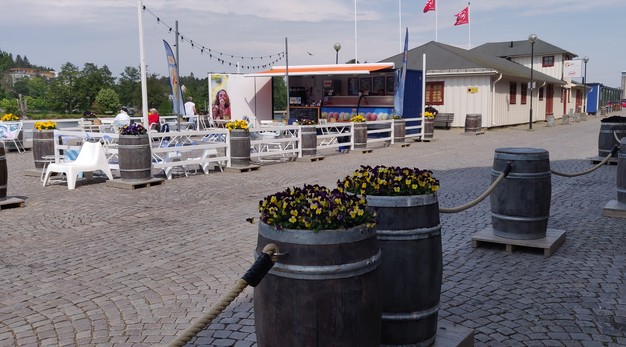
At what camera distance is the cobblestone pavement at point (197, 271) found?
4.36 meters

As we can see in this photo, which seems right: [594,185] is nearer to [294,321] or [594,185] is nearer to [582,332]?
[582,332]

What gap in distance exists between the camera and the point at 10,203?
9312mm

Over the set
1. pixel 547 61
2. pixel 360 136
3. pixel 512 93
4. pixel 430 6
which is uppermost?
pixel 430 6

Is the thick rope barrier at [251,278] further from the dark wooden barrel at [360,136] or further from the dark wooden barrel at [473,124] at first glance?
the dark wooden barrel at [473,124]

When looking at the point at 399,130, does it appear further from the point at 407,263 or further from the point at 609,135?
the point at 407,263

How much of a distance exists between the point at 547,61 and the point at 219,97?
118ft

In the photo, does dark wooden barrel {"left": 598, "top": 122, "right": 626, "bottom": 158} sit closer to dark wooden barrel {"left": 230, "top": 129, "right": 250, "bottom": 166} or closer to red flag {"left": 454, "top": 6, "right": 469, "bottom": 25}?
dark wooden barrel {"left": 230, "top": 129, "right": 250, "bottom": 166}

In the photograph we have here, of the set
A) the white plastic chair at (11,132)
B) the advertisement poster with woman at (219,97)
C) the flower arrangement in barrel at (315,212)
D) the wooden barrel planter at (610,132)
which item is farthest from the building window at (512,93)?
the flower arrangement in barrel at (315,212)

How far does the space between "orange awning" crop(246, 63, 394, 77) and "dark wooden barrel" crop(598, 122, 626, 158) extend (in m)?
11.1

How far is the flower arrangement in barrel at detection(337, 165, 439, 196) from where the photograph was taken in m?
3.47

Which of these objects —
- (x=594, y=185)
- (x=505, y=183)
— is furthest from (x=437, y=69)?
(x=505, y=183)

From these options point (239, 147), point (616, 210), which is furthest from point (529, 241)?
point (239, 147)

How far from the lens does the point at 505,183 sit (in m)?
6.44

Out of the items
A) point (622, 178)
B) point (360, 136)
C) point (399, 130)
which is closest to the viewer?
point (622, 178)
